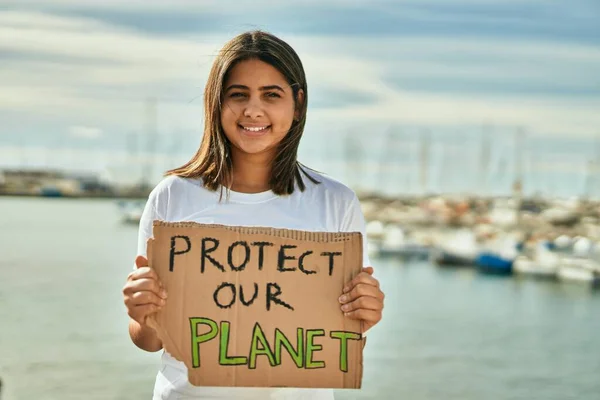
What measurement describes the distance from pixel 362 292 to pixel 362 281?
0.03 m

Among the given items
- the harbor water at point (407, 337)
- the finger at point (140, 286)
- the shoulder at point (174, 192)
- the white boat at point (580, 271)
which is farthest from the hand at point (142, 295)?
the white boat at point (580, 271)

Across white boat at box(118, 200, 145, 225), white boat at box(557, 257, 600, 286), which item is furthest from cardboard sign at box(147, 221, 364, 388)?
white boat at box(118, 200, 145, 225)

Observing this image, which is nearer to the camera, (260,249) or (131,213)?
(260,249)

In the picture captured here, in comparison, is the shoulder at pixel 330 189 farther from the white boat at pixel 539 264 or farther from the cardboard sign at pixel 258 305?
the white boat at pixel 539 264

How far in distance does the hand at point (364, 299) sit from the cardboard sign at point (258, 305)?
0.03 meters

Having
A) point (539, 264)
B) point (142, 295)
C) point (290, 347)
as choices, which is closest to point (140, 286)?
point (142, 295)

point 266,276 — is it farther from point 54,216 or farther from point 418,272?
point 54,216

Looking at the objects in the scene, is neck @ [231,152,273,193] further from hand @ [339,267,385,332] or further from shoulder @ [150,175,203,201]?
hand @ [339,267,385,332]

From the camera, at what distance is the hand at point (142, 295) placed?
224 centimetres

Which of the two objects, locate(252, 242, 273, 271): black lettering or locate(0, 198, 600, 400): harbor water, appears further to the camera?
locate(0, 198, 600, 400): harbor water

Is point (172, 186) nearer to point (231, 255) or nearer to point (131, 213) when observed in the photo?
point (231, 255)

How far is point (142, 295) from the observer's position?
224 centimetres

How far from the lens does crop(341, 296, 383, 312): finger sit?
7.47 ft

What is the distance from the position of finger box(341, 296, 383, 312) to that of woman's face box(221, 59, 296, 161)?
44 centimetres
